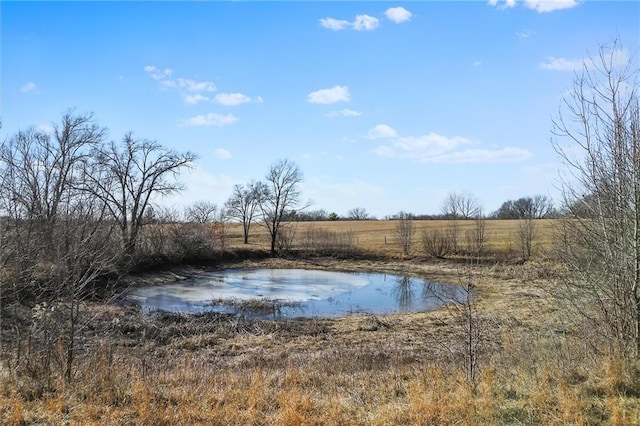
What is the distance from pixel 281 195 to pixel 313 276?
17.2 m

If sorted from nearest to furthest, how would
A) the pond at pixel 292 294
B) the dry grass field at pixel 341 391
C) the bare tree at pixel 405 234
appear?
the dry grass field at pixel 341 391
the pond at pixel 292 294
the bare tree at pixel 405 234

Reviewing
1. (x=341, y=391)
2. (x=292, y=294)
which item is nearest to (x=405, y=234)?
(x=292, y=294)

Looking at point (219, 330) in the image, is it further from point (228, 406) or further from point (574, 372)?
point (574, 372)

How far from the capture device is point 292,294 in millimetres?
24547

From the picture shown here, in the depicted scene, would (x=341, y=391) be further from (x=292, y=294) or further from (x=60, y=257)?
(x=292, y=294)

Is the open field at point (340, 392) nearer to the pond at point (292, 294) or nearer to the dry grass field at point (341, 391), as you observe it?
the dry grass field at point (341, 391)

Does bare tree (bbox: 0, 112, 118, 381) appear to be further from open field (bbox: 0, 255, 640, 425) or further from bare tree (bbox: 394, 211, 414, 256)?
bare tree (bbox: 394, 211, 414, 256)

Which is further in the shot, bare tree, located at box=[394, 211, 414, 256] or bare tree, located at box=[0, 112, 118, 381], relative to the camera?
bare tree, located at box=[394, 211, 414, 256]

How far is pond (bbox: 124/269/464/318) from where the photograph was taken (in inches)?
787

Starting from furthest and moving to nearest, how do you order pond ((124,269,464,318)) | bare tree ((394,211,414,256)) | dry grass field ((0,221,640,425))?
bare tree ((394,211,414,256)) → pond ((124,269,464,318)) → dry grass field ((0,221,640,425))

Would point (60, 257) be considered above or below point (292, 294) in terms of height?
above

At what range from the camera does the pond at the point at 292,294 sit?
19980 mm

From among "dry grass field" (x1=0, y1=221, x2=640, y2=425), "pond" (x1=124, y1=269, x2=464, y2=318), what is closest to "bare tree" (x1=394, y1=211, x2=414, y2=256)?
"pond" (x1=124, y1=269, x2=464, y2=318)

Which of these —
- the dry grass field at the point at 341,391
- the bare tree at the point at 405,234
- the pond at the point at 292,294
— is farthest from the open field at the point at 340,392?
the bare tree at the point at 405,234
